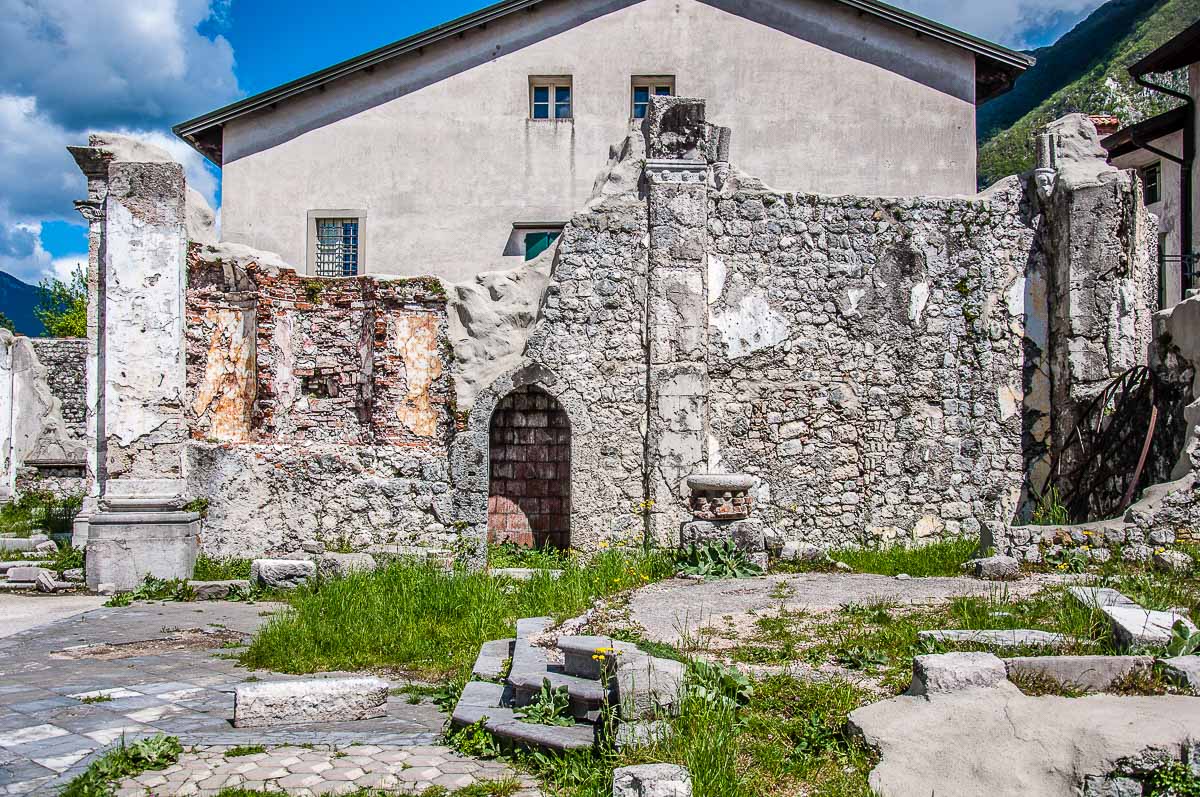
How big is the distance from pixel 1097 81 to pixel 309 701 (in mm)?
41756

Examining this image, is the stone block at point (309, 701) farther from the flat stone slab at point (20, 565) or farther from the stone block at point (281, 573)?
the flat stone slab at point (20, 565)

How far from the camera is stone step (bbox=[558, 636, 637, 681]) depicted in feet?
16.8

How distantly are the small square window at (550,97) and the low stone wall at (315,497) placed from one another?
31.3ft

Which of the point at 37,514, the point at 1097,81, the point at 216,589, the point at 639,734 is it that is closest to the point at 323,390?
the point at 216,589

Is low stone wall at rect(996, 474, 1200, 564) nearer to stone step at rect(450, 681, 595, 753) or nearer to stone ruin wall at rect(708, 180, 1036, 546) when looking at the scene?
stone ruin wall at rect(708, 180, 1036, 546)

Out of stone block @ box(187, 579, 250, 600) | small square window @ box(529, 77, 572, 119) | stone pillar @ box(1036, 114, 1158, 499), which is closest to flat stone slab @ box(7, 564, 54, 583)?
stone block @ box(187, 579, 250, 600)

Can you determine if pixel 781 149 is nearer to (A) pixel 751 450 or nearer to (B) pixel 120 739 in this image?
A: (A) pixel 751 450

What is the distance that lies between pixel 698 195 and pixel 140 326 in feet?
21.0

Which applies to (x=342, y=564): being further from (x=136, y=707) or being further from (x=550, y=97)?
(x=550, y=97)

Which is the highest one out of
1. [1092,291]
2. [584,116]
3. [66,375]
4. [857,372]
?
[584,116]

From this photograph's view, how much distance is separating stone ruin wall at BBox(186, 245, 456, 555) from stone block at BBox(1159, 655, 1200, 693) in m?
7.82

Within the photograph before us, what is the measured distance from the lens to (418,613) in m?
7.62

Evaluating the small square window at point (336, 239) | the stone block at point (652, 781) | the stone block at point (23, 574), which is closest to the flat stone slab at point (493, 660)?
the stone block at point (652, 781)

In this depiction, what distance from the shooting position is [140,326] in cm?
1062
